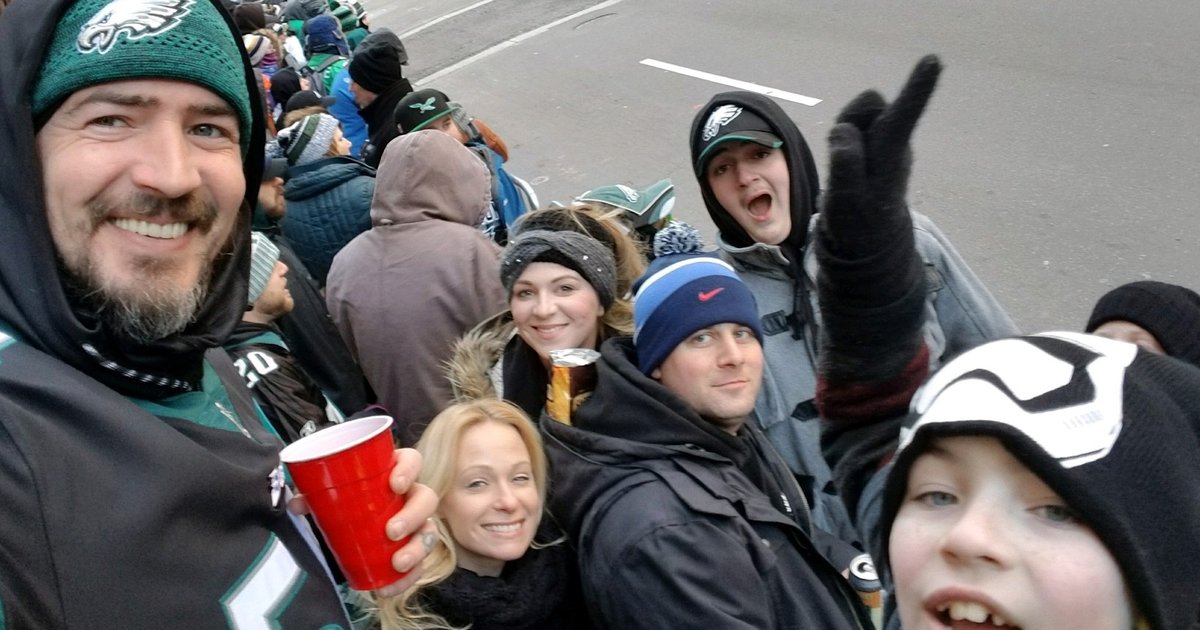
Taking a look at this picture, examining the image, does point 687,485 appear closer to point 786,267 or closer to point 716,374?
point 716,374

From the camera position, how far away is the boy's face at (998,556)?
1.02 m

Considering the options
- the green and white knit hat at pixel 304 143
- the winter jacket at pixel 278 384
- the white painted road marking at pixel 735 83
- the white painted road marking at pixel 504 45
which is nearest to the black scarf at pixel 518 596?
the winter jacket at pixel 278 384

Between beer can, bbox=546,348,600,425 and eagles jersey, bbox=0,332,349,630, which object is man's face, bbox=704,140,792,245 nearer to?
beer can, bbox=546,348,600,425

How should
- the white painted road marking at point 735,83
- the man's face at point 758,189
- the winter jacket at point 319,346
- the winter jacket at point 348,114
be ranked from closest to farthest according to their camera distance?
the man's face at point 758,189
the winter jacket at point 319,346
the winter jacket at point 348,114
the white painted road marking at point 735,83

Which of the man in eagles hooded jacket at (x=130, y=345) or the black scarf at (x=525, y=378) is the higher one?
the man in eagles hooded jacket at (x=130, y=345)

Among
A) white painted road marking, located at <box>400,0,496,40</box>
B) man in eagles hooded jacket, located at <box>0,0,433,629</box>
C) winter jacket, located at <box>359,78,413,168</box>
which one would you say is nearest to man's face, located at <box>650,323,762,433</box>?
man in eagles hooded jacket, located at <box>0,0,433,629</box>

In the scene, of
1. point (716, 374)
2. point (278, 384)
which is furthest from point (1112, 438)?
point (278, 384)

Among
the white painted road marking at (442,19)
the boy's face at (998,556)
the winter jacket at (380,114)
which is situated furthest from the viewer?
the white painted road marking at (442,19)

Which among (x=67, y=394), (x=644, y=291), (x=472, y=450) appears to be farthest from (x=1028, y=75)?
(x=67, y=394)

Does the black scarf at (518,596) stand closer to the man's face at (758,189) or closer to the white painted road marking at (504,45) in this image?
the man's face at (758,189)

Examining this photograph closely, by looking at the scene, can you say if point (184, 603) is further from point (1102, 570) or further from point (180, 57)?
point (1102, 570)

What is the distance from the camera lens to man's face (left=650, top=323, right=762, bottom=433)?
2371 millimetres

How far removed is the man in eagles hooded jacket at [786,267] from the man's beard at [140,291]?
69.7 inches

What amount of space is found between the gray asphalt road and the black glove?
3.46 m
